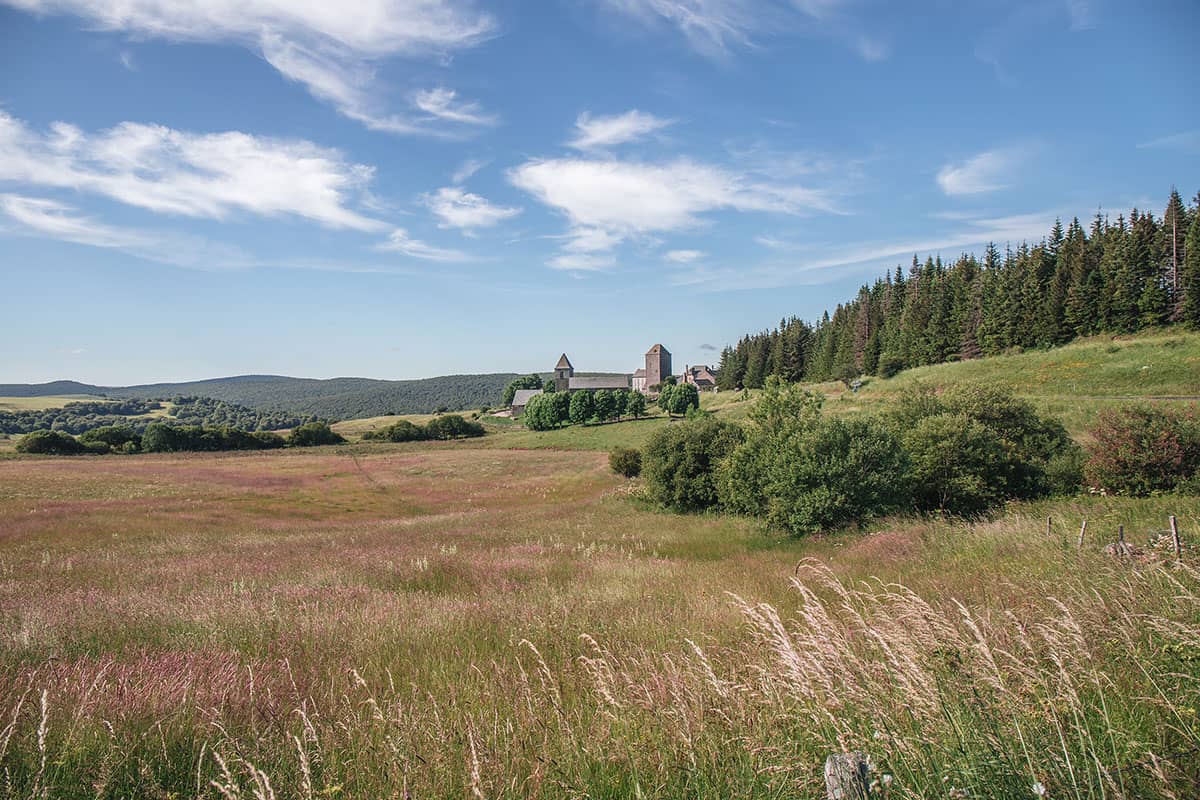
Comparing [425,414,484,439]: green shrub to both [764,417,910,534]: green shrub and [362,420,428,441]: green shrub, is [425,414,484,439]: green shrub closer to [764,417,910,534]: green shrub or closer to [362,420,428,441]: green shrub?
[362,420,428,441]: green shrub

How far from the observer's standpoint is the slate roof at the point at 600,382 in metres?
165

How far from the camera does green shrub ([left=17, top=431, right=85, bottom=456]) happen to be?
7175 cm

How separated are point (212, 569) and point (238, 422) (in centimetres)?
15592

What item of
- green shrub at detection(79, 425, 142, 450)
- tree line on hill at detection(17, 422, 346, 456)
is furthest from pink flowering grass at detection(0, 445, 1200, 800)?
green shrub at detection(79, 425, 142, 450)

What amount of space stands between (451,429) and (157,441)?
43.2 metres

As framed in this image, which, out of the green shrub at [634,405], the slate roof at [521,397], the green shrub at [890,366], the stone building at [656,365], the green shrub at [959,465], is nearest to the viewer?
the green shrub at [959,465]

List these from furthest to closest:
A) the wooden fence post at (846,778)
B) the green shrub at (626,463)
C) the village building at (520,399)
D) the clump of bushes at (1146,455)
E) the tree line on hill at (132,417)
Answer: the village building at (520,399) < the tree line on hill at (132,417) < the green shrub at (626,463) < the clump of bushes at (1146,455) < the wooden fence post at (846,778)

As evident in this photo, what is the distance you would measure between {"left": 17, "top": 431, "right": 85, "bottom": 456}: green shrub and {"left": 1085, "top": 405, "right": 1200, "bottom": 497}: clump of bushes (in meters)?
102

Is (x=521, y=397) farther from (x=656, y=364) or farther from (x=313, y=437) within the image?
(x=313, y=437)

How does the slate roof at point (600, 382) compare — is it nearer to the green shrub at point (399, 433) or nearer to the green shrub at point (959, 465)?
the green shrub at point (399, 433)

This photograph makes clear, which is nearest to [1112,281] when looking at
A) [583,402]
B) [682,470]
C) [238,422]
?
[682,470]

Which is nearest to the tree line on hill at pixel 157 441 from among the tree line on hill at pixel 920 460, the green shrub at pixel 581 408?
the green shrub at pixel 581 408

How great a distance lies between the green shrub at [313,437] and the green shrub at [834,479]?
90435mm

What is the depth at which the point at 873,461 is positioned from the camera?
19.5 meters
